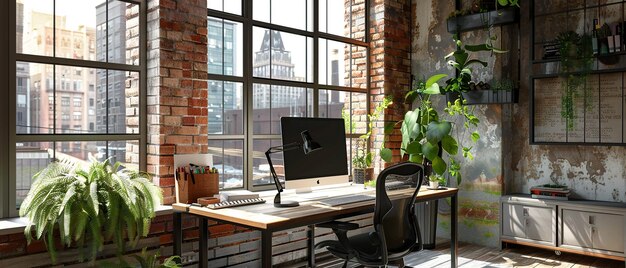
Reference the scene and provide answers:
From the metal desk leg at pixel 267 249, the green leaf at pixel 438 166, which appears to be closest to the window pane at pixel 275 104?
the green leaf at pixel 438 166

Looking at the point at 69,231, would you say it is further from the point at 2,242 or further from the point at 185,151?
the point at 185,151

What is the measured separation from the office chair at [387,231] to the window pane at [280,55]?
1747mm

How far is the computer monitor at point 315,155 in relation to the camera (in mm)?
3393

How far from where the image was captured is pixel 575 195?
4.73 m

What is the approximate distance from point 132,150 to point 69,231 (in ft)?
3.47

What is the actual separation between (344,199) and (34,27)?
91.0 inches

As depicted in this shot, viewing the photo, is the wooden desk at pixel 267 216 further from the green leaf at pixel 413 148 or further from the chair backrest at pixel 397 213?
the green leaf at pixel 413 148

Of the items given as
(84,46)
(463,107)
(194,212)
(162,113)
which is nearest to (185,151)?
(162,113)

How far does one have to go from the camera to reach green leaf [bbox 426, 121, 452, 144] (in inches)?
183

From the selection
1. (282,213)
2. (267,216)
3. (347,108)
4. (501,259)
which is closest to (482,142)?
(501,259)

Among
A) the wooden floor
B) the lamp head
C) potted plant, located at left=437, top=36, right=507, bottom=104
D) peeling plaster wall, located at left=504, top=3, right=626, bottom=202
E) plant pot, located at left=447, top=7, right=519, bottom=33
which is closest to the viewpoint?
the lamp head

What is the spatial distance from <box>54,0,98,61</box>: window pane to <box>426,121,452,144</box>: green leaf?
9.66ft

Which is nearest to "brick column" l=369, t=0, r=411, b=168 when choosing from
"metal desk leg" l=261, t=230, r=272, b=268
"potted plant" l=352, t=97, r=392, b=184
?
"potted plant" l=352, t=97, r=392, b=184

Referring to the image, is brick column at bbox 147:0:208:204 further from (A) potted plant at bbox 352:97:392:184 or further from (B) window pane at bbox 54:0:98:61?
(A) potted plant at bbox 352:97:392:184
